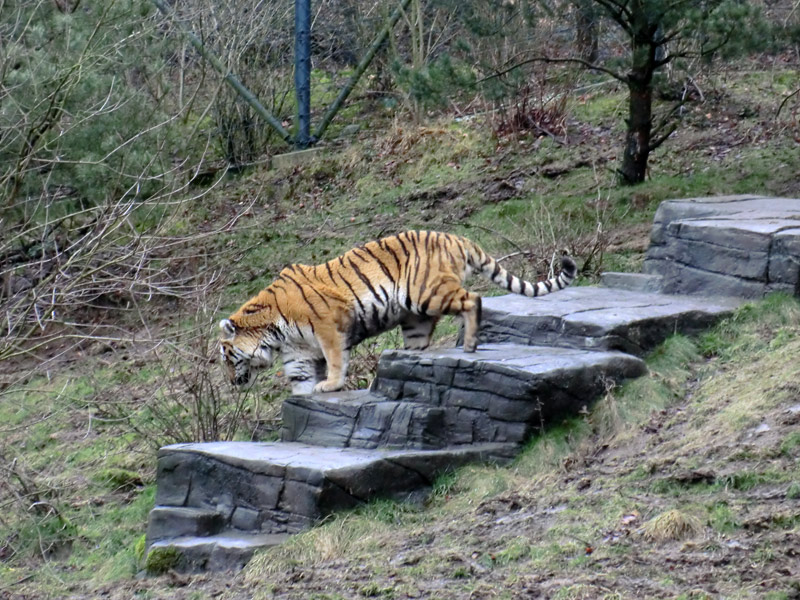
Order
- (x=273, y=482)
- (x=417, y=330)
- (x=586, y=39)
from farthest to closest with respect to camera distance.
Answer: (x=586, y=39) → (x=417, y=330) → (x=273, y=482)

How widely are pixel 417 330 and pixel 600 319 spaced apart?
56.3 inches

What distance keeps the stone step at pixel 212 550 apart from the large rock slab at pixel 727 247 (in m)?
4.32

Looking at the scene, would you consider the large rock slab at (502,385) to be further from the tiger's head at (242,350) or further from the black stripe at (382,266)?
the tiger's head at (242,350)

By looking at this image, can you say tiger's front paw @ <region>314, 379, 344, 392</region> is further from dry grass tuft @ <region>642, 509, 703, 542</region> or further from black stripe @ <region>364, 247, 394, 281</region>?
dry grass tuft @ <region>642, 509, 703, 542</region>

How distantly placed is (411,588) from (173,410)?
4265 millimetres

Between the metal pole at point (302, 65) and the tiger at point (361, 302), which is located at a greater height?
the metal pole at point (302, 65)

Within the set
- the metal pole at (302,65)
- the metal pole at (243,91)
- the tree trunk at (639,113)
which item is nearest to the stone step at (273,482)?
the tree trunk at (639,113)

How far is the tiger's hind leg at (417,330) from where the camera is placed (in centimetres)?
883

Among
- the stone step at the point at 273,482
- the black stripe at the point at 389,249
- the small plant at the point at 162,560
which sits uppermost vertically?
the black stripe at the point at 389,249

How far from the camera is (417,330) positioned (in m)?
8.87

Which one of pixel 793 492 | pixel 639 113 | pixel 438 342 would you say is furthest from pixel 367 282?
pixel 639 113

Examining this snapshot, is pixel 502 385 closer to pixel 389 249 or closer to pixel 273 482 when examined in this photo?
pixel 389 249

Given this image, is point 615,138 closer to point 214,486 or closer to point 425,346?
point 425,346

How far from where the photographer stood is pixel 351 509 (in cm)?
750
